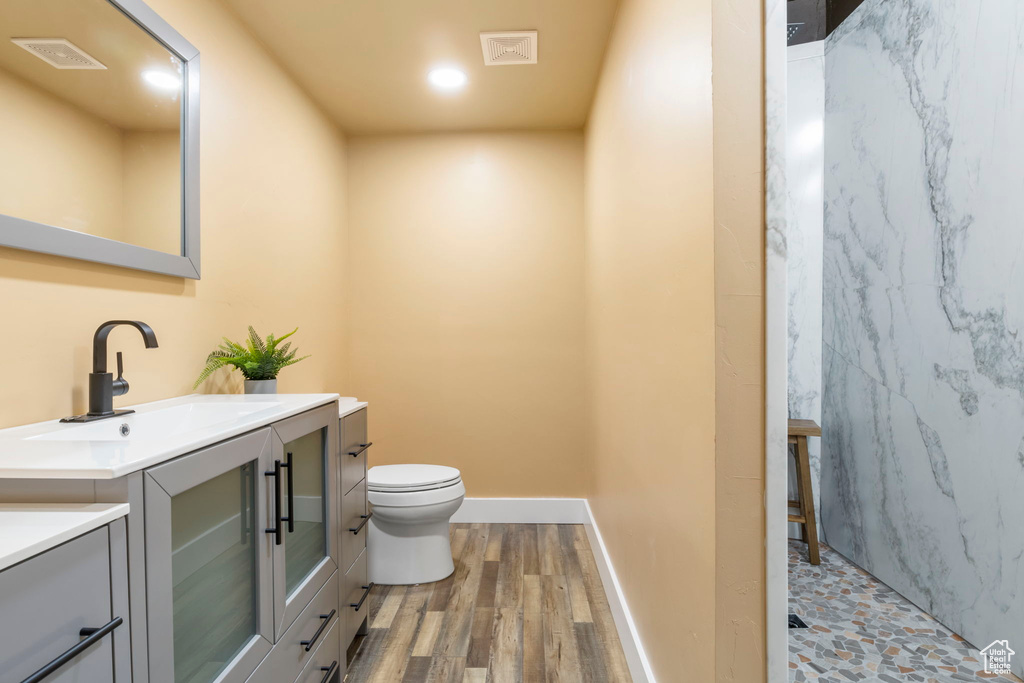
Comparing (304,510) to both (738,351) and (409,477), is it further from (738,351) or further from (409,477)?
(738,351)

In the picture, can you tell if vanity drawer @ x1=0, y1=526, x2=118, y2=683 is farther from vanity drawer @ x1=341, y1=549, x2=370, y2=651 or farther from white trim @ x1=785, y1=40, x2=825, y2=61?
white trim @ x1=785, y1=40, x2=825, y2=61

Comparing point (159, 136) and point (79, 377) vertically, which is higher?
point (159, 136)

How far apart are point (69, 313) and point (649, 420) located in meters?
1.50

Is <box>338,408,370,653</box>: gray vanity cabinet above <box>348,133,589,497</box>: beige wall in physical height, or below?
below

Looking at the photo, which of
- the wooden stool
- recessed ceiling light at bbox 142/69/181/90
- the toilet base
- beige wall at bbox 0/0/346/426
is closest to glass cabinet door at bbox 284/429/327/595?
beige wall at bbox 0/0/346/426

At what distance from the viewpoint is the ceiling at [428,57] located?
2.00 meters

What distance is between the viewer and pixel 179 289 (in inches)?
64.7

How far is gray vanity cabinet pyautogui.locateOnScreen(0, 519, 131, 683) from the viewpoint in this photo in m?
0.60

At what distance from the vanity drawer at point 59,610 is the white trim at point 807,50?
3.14 m

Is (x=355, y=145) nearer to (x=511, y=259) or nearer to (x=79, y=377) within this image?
(x=511, y=259)

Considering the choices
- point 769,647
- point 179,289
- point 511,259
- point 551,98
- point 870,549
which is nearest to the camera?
point 769,647

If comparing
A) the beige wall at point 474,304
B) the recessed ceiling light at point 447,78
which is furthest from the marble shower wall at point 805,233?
the recessed ceiling light at point 447,78

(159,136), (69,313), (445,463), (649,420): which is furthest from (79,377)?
(445,463)

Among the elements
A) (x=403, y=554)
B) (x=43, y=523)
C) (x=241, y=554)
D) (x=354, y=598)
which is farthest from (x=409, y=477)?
(x=43, y=523)
